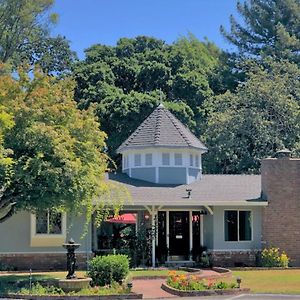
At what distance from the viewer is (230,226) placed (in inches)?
1217

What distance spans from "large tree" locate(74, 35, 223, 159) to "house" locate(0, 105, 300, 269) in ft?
44.1

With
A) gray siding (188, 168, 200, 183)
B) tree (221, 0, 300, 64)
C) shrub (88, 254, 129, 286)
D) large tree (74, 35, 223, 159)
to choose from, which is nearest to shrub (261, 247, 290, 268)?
gray siding (188, 168, 200, 183)

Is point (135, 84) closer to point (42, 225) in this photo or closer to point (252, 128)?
point (252, 128)

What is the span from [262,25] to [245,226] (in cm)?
3377

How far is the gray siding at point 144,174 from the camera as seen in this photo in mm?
32875

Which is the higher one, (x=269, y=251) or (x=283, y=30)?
(x=283, y=30)

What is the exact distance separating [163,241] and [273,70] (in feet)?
72.5

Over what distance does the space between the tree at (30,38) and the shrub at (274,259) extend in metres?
21.3

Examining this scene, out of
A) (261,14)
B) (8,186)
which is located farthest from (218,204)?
(261,14)

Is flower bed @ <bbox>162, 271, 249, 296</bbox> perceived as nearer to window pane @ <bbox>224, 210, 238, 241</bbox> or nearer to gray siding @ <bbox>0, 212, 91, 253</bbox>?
gray siding @ <bbox>0, 212, 91, 253</bbox>

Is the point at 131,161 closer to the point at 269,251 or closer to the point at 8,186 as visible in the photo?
the point at 269,251

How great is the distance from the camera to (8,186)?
21.1m

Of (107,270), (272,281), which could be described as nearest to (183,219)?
(272,281)

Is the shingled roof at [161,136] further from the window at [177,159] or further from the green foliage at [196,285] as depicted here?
the green foliage at [196,285]
